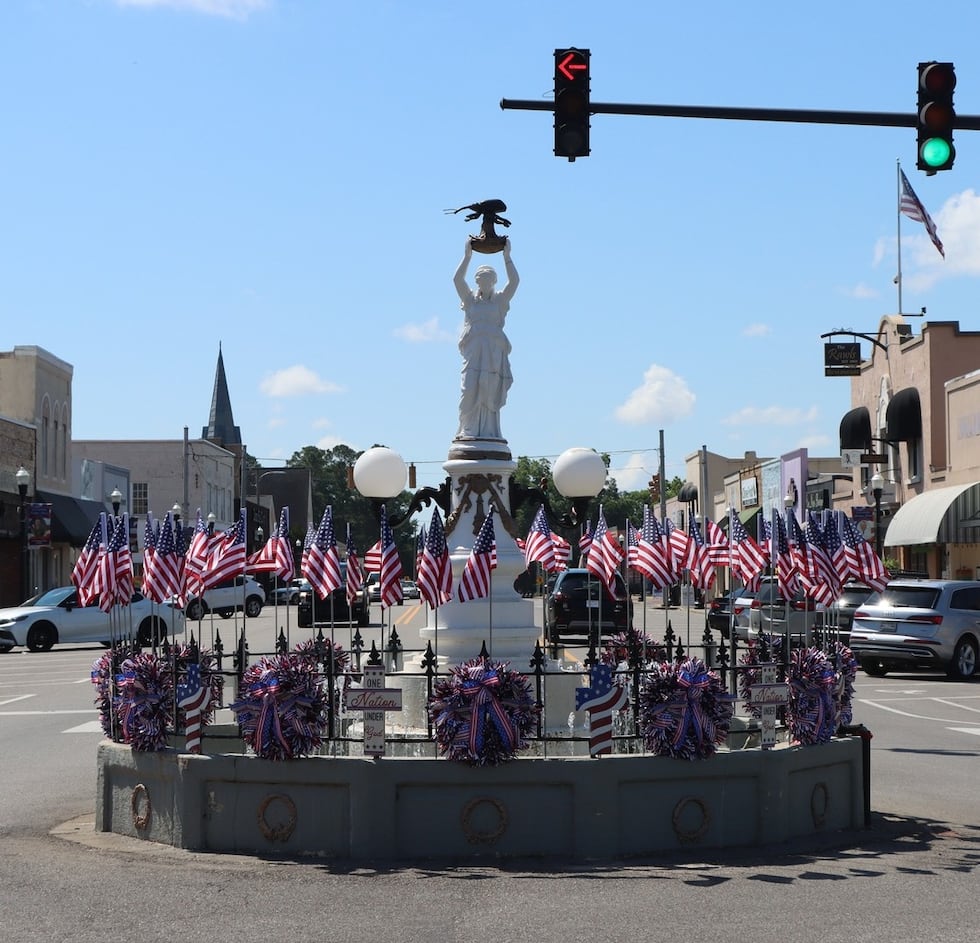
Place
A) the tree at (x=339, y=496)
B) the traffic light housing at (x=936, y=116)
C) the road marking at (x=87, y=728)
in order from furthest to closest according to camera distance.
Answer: the tree at (x=339, y=496)
the road marking at (x=87, y=728)
the traffic light housing at (x=936, y=116)

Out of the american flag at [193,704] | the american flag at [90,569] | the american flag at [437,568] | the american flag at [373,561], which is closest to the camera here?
the american flag at [193,704]

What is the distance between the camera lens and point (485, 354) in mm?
12797

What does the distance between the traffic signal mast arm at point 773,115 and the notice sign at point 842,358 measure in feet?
138

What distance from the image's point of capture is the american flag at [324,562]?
12.5 metres

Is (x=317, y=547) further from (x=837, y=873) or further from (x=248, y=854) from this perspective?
(x=837, y=873)

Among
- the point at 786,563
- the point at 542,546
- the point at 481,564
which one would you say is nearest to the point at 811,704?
the point at 481,564

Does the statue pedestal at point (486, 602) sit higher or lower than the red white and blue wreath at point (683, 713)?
higher

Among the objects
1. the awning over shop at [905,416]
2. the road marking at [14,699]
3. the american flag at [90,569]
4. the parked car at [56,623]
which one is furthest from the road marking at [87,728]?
the awning over shop at [905,416]

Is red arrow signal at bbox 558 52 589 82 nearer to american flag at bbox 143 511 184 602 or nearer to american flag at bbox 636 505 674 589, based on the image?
american flag at bbox 636 505 674 589

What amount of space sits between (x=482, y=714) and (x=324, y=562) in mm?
3100

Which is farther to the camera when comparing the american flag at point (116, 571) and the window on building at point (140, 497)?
the window on building at point (140, 497)

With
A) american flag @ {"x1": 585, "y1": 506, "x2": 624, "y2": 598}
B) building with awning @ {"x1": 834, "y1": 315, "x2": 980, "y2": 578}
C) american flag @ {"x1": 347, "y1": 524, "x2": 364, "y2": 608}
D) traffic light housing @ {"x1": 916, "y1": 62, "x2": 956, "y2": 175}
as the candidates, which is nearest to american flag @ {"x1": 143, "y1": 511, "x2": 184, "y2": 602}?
american flag @ {"x1": 347, "y1": 524, "x2": 364, "y2": 608}

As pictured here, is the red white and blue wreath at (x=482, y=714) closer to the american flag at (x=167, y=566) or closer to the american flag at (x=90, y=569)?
the american flag at (x=167, y=566)

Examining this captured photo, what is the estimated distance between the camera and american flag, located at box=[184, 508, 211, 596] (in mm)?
13031
